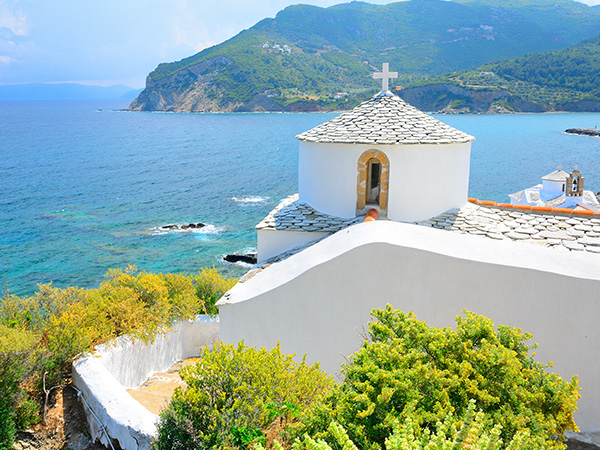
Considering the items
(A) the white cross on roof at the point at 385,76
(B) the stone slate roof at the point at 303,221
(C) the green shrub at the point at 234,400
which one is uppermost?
(A) the white cross on roof at the point at 385,76

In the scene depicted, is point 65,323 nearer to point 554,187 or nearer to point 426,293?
point 426,293

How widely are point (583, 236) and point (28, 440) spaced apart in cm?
1159

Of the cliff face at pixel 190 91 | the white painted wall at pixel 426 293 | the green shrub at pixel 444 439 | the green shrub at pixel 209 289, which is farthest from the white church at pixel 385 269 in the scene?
the cliff face at pixel 190 91

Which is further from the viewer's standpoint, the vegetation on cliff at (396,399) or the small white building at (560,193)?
the small white building at (560,193)

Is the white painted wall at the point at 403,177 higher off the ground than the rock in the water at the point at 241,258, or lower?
higher

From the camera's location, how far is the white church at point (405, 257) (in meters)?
6.89

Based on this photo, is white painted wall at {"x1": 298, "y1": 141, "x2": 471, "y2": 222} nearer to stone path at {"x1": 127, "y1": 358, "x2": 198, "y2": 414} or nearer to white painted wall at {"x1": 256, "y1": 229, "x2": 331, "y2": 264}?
white painted wall at {"x1": 256, "y1": 229, "x2": 331, "y2": 264}

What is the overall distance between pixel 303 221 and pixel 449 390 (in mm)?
6941

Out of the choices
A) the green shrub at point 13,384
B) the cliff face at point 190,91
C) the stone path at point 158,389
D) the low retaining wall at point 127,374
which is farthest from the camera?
the cliff face at point 190,91

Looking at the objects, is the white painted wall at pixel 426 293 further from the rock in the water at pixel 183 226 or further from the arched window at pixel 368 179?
the rock in the water at pixel 183 226

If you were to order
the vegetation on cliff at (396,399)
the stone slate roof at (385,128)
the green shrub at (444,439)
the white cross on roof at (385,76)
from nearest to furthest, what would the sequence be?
the green shrub at (444,439), the vegetation on cliff at (396,399), the stone slate roof at (385,128), the white cross on roof at (385,76)

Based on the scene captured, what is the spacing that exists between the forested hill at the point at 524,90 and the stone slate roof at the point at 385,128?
14306cm

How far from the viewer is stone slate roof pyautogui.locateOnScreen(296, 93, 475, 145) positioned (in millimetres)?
11000

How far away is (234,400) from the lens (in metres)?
6.17
